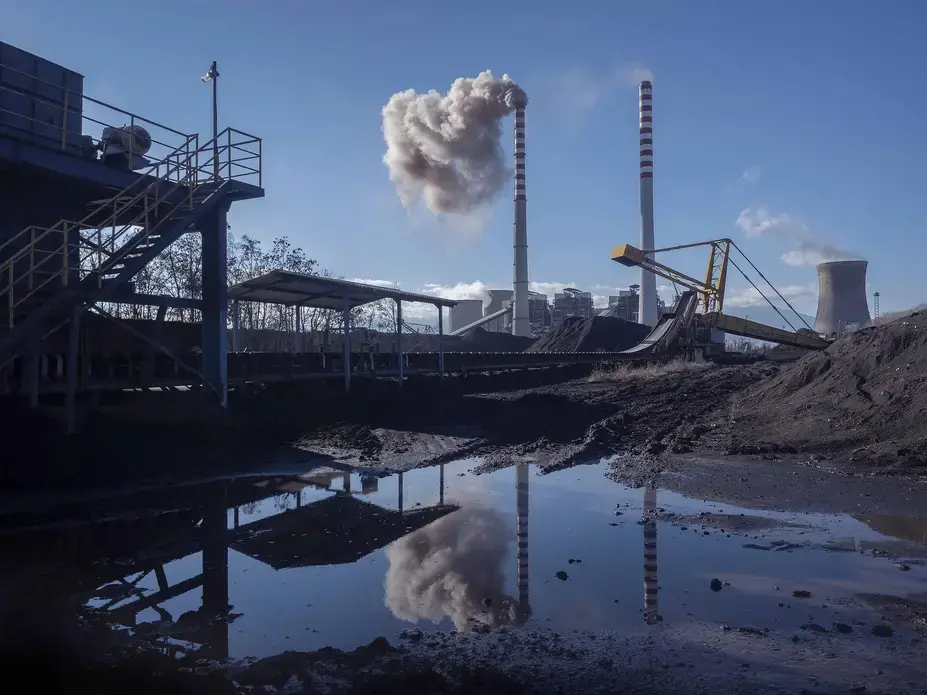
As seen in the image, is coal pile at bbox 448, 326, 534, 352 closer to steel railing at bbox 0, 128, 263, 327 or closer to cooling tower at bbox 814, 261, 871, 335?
cooling tower at bbox 814, 261, 871, 335

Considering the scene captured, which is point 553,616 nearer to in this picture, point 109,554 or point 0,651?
point 0,651

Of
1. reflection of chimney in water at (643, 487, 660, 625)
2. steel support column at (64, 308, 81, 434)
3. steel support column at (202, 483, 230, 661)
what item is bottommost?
steel support column at (202, 483, 230, 661)

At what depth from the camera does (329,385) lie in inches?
731

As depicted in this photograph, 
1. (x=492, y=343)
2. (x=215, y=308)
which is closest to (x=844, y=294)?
(x=492, y=343)

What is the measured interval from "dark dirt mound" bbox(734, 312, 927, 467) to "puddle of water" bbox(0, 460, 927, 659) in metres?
4.17

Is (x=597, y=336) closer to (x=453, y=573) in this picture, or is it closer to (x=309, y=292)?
(x=309, y=292)

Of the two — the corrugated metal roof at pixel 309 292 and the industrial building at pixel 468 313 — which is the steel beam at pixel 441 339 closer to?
the corrugated metal roof at pixel 309 292

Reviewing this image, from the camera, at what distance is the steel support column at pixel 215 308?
46.9 ft

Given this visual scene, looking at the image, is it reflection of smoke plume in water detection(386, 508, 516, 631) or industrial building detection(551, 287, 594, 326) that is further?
industrial building detection(551, 287, 594, 326)

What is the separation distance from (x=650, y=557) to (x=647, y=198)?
50.4 meters

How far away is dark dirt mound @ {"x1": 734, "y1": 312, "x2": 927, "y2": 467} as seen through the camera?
476 inches

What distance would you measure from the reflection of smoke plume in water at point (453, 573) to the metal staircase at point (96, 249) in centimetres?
678

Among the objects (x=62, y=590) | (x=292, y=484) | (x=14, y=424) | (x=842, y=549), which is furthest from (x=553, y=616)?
(x=14, y=424)

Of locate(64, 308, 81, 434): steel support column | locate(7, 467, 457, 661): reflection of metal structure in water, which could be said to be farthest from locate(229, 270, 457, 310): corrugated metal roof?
locate(7, 467, 457, 661): reflection of metal structure in water
